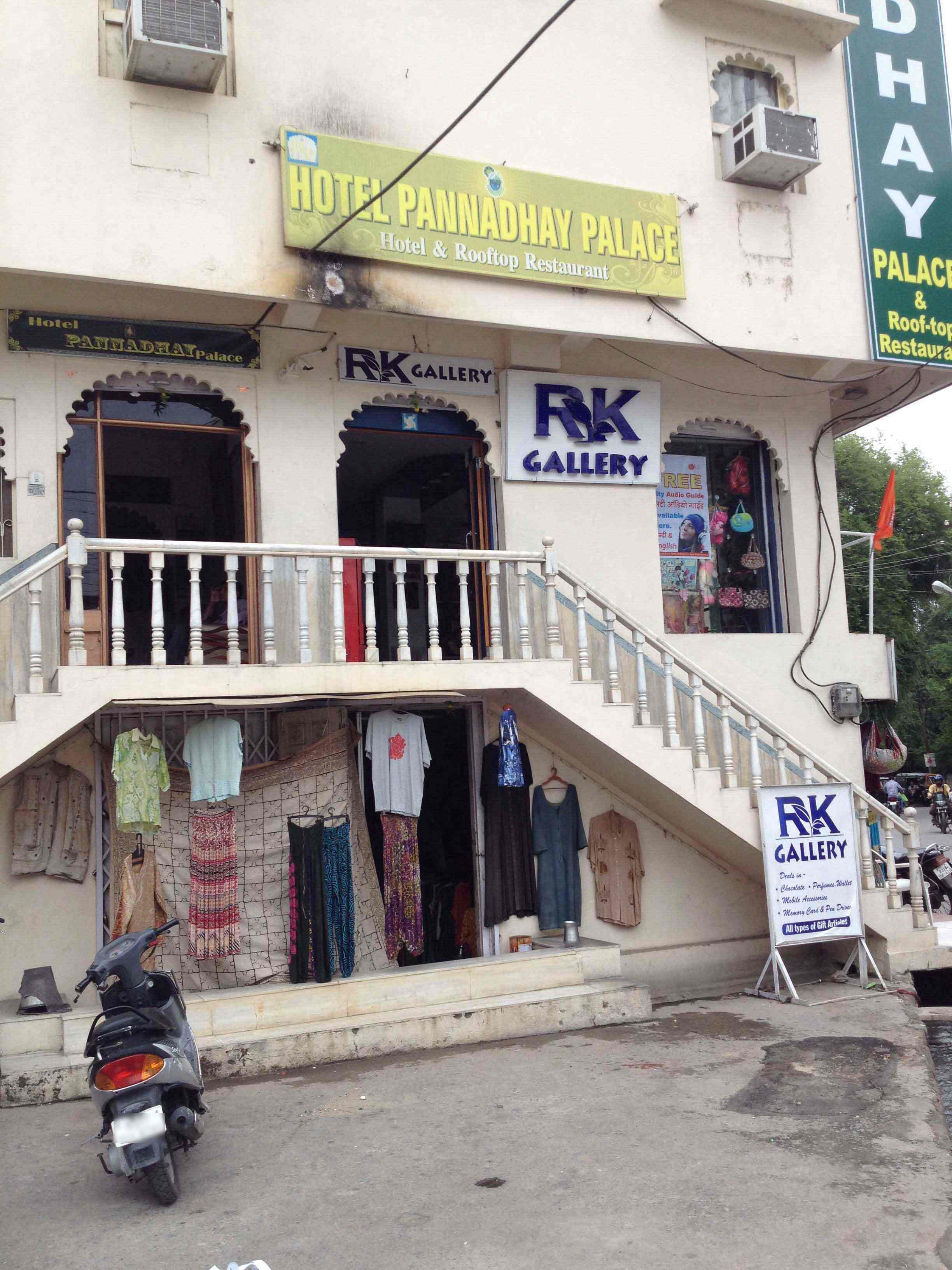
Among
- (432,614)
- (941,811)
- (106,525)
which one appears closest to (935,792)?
(941,811)

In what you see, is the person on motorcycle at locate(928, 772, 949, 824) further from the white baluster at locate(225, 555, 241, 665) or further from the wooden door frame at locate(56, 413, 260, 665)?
the white baluster at locate(225, 555, 241, 665)

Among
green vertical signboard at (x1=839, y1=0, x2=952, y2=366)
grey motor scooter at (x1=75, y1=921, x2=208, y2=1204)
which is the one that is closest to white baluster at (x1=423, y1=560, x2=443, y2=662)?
grey motor scooter at (x1=75, y1=921, x2=208, y2=1204)

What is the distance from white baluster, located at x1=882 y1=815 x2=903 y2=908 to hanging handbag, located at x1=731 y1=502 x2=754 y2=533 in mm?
3166

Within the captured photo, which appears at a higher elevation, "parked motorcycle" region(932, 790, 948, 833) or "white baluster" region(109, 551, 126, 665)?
"white baluster" region(109, 551, 126, 665)

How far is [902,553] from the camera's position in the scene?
31391 millimetres

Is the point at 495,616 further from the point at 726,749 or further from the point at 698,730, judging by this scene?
the point at 726,749

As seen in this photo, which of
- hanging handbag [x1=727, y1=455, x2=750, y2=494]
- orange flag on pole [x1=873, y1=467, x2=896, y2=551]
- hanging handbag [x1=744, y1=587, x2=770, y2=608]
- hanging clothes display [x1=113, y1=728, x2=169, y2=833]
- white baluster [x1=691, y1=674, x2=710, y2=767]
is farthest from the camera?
orange flag on pole [x1=873, y1=467, x2=896, y2=551]

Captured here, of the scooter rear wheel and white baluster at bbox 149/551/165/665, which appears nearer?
the scooter rear wheel

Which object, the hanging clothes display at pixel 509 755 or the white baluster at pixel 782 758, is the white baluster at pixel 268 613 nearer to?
the hanging clothes display at pixel 509 755

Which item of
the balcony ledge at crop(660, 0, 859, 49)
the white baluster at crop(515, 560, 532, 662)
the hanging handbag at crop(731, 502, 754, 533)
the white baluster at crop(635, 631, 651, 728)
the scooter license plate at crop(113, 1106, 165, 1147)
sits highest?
the balcony ledge at crop(660, 0, 859, 49)

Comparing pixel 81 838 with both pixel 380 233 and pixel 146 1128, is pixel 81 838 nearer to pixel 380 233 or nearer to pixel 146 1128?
pixel 146 1128

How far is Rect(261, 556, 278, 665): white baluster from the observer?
7.72 metres

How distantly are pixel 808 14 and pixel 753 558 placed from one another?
16.3 ft

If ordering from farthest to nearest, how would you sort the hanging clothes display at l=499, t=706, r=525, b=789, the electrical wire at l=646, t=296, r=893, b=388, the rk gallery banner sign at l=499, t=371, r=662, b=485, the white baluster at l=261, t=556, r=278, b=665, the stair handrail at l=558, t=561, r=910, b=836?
the rk gallery banner sign at l=499, t=371, r=662, b=485 → the electrical wire at l=646, t=296, r=893, b=388 → the stair handrail at l=558, t=561, r=910, b=836 → the hanging clothes display at l=499, t=706, r=525, b=789 → the white baluster at l=261, t=556, r=278, b=665
